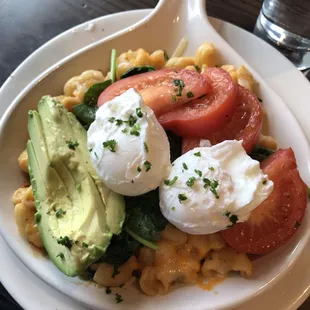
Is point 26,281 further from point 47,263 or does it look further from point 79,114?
point 79,114

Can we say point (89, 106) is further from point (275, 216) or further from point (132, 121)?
point (275, 216)

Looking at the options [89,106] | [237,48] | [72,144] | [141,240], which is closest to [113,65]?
[89,106]

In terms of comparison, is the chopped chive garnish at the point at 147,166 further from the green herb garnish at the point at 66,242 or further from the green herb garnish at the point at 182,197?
the green herb garnish at the point at 66,242

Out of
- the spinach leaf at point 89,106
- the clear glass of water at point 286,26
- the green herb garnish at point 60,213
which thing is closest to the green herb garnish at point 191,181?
the green herb garnish at point 60,213

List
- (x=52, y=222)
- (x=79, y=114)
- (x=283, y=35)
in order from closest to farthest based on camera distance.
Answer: (x=52, y=222), (x=79, y=114), (x=283, y=35)

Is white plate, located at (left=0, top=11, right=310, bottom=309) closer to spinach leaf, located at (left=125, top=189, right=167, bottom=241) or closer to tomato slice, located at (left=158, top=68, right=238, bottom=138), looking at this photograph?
tomato slice, located at (left=158, top=68, right=238, bottom=138)

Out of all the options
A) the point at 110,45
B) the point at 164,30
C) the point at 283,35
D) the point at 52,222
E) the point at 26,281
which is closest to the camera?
the point at 52,222

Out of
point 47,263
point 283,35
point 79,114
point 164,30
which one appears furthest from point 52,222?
point 283,35
